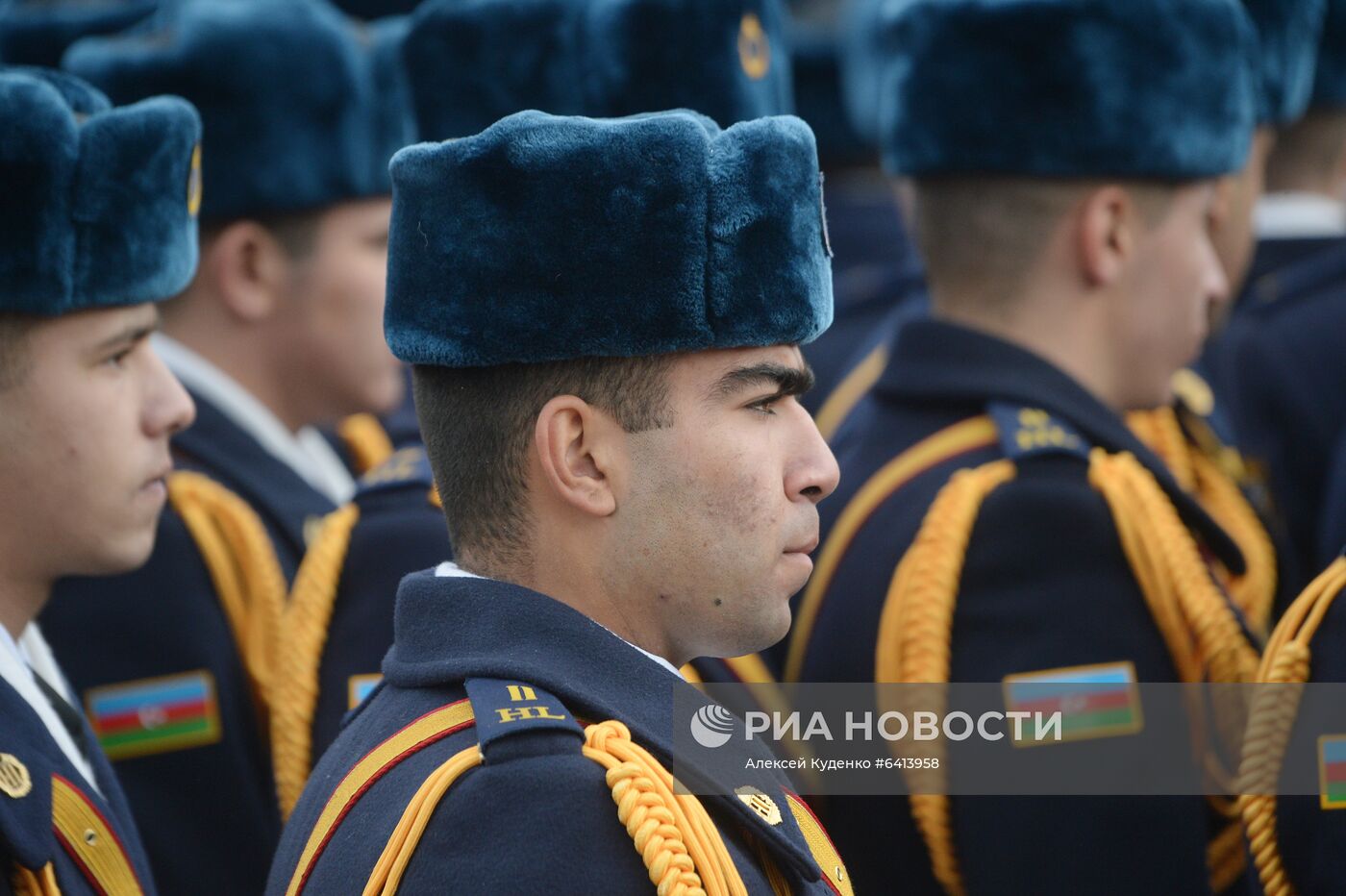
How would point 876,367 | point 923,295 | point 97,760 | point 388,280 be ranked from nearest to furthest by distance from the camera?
1. point 388,280
2. point 97,760
3. point 876,367
4. point 923,295

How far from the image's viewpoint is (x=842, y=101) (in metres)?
6.02

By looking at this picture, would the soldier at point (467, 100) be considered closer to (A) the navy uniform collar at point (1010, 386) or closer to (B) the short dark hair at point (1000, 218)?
(B) the short dark hair at point (1000, 218)

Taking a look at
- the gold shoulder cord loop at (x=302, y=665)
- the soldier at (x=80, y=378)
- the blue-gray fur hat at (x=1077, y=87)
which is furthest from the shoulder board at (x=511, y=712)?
the blue-gray fur hat at (x=1077, y=87)

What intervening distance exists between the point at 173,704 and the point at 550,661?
4.71 ft

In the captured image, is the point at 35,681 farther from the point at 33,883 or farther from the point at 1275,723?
the point at 1275,723

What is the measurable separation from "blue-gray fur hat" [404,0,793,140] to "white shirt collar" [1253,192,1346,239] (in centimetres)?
244

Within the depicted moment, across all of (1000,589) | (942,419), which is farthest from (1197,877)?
(942,419)

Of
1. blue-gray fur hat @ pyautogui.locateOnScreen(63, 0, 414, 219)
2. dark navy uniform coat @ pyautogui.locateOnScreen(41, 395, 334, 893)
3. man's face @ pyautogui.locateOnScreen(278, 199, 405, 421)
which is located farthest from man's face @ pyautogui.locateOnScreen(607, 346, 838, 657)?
man's face @ pyautogui.locateOnScreen(278, 199, 405, 421)

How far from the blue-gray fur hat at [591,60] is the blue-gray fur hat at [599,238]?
1.17 metres

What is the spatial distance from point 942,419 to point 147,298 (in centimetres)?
134

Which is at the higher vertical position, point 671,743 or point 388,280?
point 388,280

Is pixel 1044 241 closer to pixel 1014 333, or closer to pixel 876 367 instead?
pixel 1014 333

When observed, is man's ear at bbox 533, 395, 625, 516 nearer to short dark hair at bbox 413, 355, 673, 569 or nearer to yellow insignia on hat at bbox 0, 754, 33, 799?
short dark hair at bbox 413, 355, 673, 569

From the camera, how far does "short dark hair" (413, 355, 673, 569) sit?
2.10 meters
